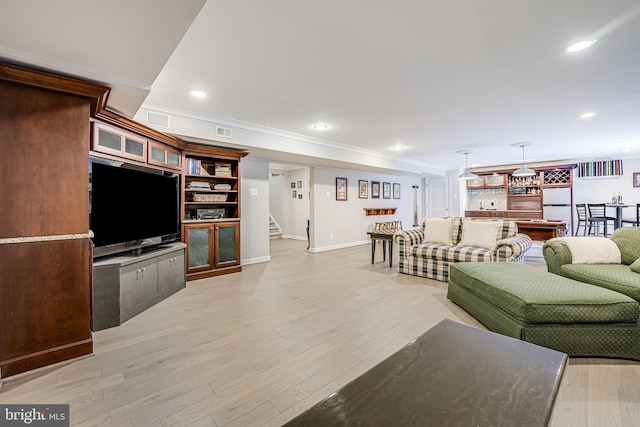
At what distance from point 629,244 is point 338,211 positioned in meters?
5.38

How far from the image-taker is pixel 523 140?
19.0ft

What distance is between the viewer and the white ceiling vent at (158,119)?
357 cm

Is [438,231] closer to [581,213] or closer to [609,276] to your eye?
[609,276]

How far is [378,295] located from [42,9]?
3731 mm

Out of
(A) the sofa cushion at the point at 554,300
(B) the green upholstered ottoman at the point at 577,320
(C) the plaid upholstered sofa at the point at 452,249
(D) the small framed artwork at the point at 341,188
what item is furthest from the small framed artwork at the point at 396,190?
(B) the green upholstered ottoman at the point at 577,320

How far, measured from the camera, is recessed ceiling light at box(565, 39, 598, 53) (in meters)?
2.24

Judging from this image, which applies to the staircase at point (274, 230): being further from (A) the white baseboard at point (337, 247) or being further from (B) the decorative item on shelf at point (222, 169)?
(B) the decorative item on shelf at point (222, 169)

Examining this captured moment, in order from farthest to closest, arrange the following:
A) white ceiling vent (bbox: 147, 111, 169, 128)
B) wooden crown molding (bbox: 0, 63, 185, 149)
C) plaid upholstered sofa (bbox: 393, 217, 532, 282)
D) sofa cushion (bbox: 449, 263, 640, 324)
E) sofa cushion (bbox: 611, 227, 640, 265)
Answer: plaid upholstered sofa (bbox: 393, 217, 532, 282)
white ceiling vent (bbox: 147, 111, 169, 128)
sofa cushion (bbox: 611, 227, 640, 265)
sofa cushion (bbox: 449, 263, 640, 324)
wooden crown molding (bbox: 0, 63, 185, 149)

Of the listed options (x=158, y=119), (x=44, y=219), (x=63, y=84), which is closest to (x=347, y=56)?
(x=63, y=84)

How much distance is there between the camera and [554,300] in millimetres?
2090

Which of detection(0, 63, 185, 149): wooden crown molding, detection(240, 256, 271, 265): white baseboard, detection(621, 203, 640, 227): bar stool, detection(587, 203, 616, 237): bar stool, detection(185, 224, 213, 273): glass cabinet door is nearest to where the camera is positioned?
detection(0, 63, 185, 149): wooden crown molding

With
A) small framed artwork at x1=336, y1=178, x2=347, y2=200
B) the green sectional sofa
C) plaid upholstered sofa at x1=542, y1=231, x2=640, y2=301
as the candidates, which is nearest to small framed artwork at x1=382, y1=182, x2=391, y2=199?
small framed artwork at x1=336, y1=178, x2=347, y2=200

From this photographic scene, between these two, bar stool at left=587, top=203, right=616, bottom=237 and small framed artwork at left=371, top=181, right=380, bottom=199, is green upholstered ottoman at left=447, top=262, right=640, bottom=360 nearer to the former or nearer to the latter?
small framed artwork at left=371, top=181, right=380, bottom=199

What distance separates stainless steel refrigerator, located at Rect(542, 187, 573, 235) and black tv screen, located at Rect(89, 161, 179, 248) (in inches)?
419
